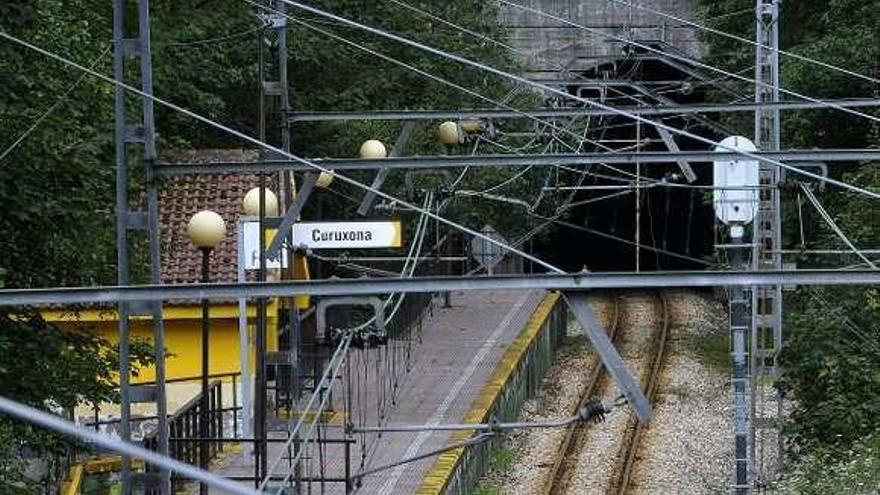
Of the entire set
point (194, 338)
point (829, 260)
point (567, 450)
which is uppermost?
point (829, 260)

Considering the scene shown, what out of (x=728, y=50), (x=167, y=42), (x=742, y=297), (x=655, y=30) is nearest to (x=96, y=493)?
(x=742, y=297)

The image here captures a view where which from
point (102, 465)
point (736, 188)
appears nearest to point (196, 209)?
point (102, 465)

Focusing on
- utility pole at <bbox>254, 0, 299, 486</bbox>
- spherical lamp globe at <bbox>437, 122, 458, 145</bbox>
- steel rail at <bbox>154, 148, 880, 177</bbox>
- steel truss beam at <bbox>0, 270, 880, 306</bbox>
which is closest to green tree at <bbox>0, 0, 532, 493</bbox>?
utility pole at <bbox>254, 0, 299, 486</bbox>

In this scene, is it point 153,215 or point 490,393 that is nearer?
point 153,215

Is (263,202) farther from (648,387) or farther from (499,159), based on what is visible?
(648,387)

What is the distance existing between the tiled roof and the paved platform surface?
2.15 metres

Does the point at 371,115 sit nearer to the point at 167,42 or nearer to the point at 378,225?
the point at 378,225

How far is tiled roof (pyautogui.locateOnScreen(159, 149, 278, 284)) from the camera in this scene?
2308cm

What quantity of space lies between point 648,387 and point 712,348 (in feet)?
14.9

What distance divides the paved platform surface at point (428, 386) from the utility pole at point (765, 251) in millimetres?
3444

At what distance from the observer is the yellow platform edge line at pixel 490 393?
58.1ft

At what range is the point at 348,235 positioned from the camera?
14.1m

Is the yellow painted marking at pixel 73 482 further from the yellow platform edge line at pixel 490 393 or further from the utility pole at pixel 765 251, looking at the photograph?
the utility pole at pixel 765 251

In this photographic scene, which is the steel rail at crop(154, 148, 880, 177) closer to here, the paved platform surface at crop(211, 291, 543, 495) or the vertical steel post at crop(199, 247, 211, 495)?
the vertical steel post at crop(199, 247, 211, 495)
